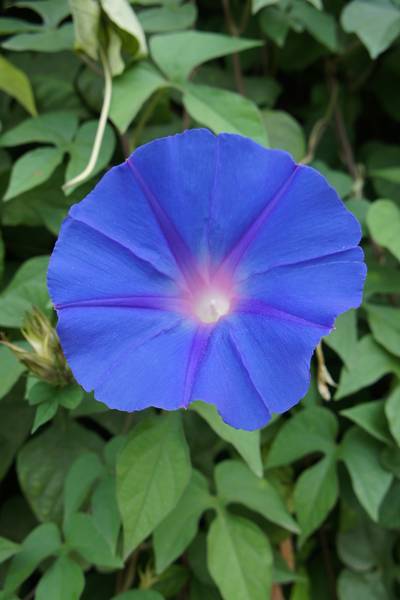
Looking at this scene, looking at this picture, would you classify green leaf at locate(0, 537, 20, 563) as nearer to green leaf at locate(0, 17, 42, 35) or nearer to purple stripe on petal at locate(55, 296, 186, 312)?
purple stripe on petal at locate(55, 296, 186, 312)

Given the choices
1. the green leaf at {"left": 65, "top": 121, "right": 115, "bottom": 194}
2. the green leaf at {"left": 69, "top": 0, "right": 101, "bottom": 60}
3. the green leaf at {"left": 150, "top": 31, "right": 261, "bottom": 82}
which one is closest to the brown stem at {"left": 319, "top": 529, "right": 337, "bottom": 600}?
the green leaf at {"left": 65, "top": 121, "right": 115, "bottom": 194}

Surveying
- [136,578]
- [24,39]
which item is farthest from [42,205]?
[136,578]

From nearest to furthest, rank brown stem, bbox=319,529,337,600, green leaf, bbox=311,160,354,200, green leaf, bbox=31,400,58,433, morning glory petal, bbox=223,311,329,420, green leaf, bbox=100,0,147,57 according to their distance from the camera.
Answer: morning glory petal, bbox=223,311,329,420 < green leaf, bbox=31,400,58,433 < green leaf, bbox=100,0,147,57 < green leaf, bbox=311,160,354,200 < brown stem, bbox=319,529,337,600

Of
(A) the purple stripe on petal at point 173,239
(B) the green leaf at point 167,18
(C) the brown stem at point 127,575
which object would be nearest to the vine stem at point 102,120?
(B) the green leaf at point 167,18

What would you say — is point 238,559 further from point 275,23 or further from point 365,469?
point 275,23

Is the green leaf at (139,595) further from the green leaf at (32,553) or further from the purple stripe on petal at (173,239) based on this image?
the purple stripe on petal at (173,239)

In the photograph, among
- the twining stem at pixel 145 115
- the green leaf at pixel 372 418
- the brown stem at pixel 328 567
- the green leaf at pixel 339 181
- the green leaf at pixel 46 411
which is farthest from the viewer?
the brown stem at pixel 328 567
